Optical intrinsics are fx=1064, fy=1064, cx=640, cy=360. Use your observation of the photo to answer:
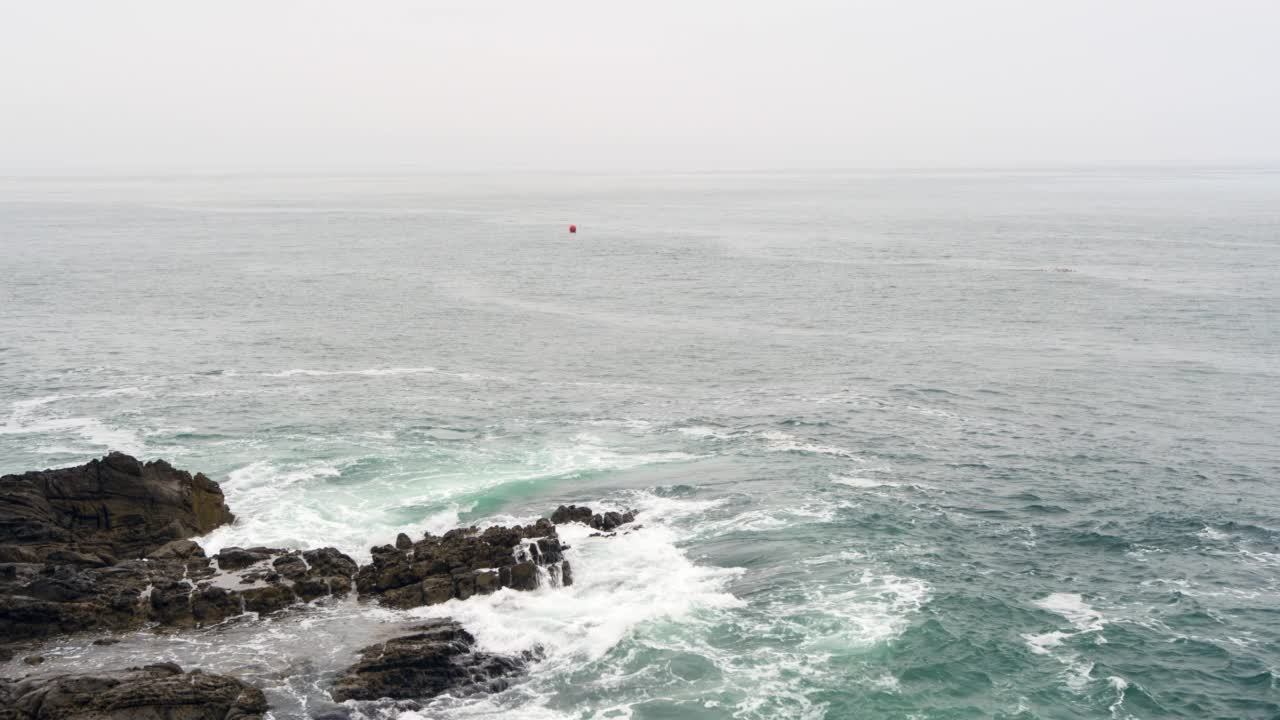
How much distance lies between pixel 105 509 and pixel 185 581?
858cm

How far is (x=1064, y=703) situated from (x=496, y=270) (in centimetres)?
11311

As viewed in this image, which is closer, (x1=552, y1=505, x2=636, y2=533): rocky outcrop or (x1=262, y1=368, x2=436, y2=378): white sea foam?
(x1=552, y1=505, x2=636, y2=533): rocky outcrop

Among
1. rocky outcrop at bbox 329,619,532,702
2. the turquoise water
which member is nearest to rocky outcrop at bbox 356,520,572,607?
the turquoise water

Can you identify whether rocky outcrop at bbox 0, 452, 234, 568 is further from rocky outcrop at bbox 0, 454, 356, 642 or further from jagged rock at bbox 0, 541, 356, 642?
jagged rock at bbox 0, 541, 356, 642

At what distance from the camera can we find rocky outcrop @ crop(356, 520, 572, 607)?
4422cm

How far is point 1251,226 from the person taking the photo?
607ft

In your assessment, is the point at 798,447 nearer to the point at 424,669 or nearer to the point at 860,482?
the point at 860,482

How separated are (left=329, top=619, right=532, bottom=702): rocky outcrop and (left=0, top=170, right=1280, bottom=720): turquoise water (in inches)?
38.0

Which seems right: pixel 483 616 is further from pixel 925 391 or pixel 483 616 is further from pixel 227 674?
pixel 925 391

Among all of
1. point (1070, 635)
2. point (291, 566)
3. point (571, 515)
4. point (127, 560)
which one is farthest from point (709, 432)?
point (127, 560)

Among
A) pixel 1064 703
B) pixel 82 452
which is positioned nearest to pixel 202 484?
pixel 82 452

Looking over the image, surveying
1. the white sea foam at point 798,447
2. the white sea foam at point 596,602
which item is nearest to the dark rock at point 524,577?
the white sea foam at point 596,602

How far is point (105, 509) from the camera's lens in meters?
49.2

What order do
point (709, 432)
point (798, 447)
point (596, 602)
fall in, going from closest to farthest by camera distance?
point (596, 602)
point (798, 447)
point (709, 432)
